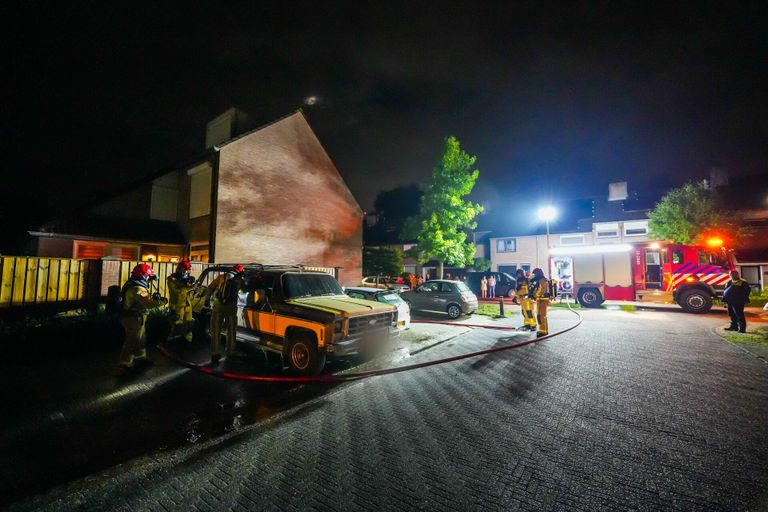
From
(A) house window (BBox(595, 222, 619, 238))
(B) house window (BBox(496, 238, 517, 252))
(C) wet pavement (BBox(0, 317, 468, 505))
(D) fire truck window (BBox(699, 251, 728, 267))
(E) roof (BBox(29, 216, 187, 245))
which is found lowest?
(C) wet pavement (BBox(0, 317, 468, 505))

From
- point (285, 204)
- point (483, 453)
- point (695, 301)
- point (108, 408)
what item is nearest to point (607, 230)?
point (695, 301)

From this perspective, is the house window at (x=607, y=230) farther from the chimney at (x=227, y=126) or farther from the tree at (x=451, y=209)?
the chimney at (x=227, y=126)

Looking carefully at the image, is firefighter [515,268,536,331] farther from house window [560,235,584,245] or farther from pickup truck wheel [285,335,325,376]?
house window [560,235,584,245]

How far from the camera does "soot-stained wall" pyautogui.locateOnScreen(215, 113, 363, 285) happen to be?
1611cm

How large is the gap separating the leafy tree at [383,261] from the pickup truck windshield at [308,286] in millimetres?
21605

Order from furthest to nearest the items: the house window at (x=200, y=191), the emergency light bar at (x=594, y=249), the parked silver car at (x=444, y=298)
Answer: the house window at (x=200, y=191) → the emergency light bar at (x=594, y=249) → the parked silver car at (x=444, y=298)

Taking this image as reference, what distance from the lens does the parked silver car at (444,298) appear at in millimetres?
13211

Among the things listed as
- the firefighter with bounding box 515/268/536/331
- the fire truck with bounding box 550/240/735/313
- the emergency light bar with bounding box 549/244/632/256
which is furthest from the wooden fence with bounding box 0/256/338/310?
the fire truck with bounding box 550/240/735/313

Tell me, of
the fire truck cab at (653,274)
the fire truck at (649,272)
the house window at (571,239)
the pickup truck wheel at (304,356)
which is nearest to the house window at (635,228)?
the house window at (571,239)

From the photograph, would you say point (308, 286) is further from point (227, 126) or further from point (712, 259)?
point (227, 126)

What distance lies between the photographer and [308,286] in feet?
23.2

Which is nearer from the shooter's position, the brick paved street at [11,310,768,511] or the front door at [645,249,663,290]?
the brick paved street at [11,310,768,511]

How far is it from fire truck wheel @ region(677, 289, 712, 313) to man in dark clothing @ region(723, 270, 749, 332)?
5116 millimetres

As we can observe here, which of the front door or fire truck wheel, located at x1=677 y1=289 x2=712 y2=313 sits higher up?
the front door
